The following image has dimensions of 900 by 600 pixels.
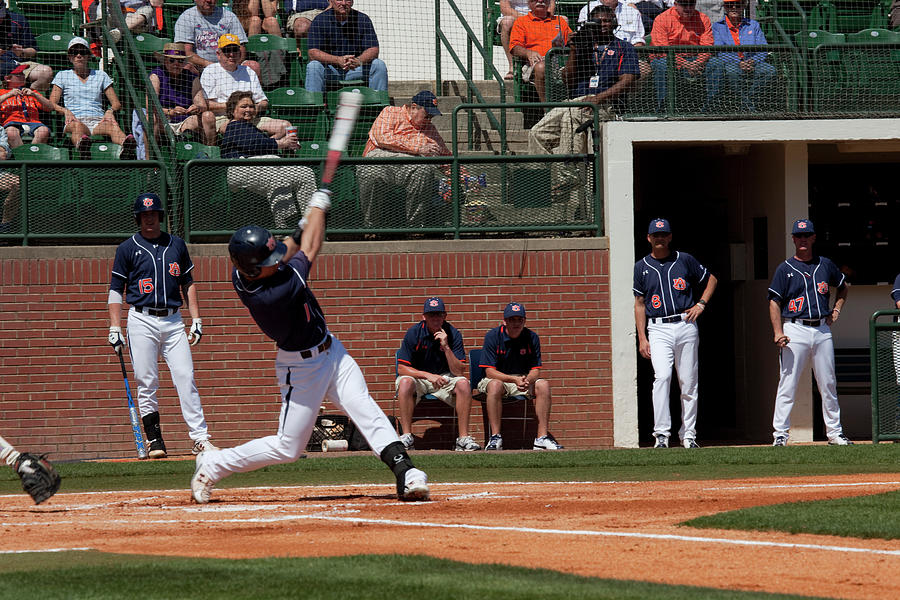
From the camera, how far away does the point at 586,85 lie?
45.5 ft

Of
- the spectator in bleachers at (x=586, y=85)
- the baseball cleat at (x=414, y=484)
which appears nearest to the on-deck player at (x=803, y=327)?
the spectator in bleachers at (x=586, y=85)

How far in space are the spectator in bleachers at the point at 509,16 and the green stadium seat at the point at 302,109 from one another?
8.74 ft

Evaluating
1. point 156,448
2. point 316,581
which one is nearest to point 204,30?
point 156,448

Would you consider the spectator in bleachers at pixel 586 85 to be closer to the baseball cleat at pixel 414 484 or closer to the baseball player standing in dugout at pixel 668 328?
the baseball player standing in dugout at pixel 668 328

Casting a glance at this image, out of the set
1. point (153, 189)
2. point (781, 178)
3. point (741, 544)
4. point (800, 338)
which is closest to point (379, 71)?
point (153, 189)

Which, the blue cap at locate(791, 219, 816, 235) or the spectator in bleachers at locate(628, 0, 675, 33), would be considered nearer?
the blue cap at locate(791, 219, 816, 235)

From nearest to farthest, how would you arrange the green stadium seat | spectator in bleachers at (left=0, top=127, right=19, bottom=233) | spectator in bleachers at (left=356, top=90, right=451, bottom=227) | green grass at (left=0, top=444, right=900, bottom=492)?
green grass at (left=0, top=444, right=900, bottom=492)
spectator in bleachers at (left=0, top=127, right=19, bottom=233)
spectator in bleachers at (left=356, top=90, right=451, bottom=227)
the green stadium seat

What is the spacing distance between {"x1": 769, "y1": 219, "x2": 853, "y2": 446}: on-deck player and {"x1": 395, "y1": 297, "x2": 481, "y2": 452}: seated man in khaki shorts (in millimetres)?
3232

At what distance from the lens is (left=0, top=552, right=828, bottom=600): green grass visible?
465 cm

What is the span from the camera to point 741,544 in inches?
235

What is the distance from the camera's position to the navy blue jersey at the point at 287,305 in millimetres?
7191

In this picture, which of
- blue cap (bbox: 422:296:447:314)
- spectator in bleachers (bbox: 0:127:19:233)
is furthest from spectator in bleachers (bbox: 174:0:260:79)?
blue cap (bbox: 422:296:447:314)

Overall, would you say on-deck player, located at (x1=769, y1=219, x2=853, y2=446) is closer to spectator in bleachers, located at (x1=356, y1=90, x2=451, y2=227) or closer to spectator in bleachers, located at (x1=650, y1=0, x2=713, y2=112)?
spectator in bleachers, located at (x1=650, y1=0, x2=713, y2=112)

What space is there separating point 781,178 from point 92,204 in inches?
306
